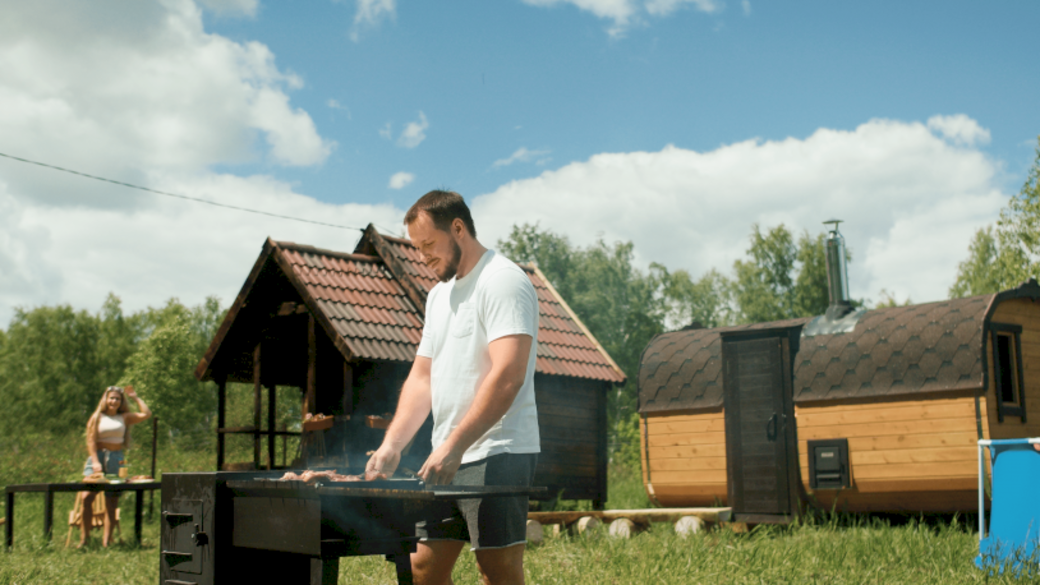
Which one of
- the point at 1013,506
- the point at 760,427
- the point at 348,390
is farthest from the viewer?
the point at 760,427

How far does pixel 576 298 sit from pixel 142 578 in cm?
3639

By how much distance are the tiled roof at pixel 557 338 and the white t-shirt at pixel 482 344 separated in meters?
7.32

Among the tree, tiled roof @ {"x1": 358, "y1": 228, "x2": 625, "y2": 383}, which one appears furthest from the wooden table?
the tree

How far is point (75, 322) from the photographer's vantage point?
155 ft

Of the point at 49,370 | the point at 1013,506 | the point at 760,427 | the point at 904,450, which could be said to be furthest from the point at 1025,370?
the point at 49,370

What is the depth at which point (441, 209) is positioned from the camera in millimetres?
3146

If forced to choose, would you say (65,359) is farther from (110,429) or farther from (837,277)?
(837,277)

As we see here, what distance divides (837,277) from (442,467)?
10716 millimetres

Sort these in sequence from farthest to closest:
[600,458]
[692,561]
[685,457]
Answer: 1. [600,458]
2. [685,457]
3. [692,561]

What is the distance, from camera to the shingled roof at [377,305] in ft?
31.0

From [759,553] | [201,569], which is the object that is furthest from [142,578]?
[759,553]

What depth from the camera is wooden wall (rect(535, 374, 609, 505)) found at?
11.1m

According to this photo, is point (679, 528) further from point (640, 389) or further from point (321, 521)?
point (321, 521)

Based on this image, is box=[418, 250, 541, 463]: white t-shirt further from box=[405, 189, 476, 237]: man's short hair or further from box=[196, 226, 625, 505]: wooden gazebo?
box=[196, 226, 625, 505]: wooden gazebo
